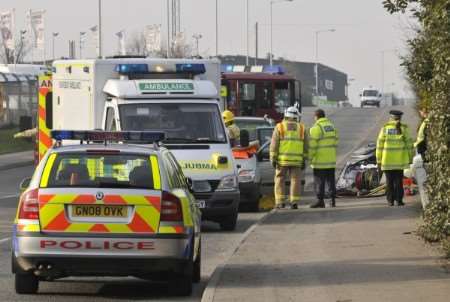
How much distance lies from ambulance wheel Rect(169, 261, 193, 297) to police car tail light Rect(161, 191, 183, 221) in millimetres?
519

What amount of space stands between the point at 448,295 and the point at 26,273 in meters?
3.91

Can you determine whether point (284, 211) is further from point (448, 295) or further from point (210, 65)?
point (448, 295)

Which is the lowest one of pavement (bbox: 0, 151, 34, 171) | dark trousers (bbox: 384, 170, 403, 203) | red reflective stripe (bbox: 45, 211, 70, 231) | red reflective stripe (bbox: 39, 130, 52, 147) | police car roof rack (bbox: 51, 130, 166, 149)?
pavement (bbox: 0, 151, 34, 171)

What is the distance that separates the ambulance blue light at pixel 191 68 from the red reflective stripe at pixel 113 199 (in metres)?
8.39

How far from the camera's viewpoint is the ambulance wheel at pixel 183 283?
37.1ft

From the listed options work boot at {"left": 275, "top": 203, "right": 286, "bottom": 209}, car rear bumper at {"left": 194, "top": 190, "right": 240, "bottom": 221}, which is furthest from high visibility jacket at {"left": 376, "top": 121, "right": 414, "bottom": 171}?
car rear bumper at {"left": 194, "top": 190, "right": 240, "bottom": 221}

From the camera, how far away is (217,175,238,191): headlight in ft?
58.7

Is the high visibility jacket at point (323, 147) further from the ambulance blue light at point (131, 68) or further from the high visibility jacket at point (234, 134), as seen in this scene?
the ambulance blue light at point (131, 68)

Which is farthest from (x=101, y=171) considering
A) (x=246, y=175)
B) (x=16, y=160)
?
(x=16, y=160)

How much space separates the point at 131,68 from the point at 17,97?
34788mm

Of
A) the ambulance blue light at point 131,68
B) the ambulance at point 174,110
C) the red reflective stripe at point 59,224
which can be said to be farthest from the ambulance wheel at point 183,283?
the ambulance blue light at point 131,68

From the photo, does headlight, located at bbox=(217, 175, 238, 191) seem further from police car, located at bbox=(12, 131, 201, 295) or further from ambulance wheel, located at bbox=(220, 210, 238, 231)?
police car, located at bbox=(12, 131, 201, 295)

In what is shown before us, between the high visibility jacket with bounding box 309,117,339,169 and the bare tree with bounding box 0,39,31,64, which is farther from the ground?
the bare tree with bounding box 0,39,31,64

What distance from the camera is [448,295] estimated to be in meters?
10.5
